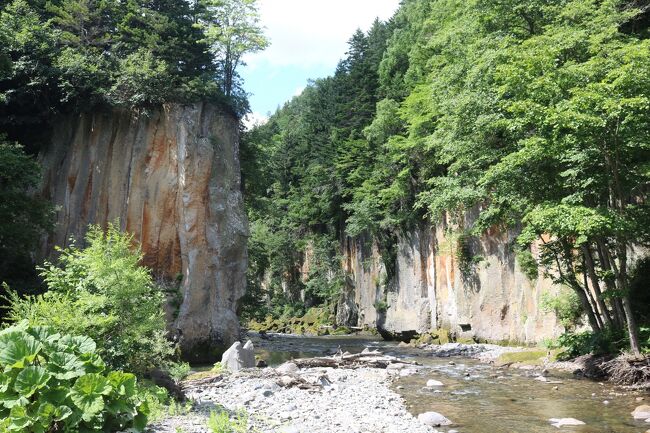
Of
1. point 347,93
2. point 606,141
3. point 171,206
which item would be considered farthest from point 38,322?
point 347,93

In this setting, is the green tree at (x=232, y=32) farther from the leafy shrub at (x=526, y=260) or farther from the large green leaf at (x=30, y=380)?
the large green leaf at (x=30, y=380)

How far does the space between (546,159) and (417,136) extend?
1535 centimetres

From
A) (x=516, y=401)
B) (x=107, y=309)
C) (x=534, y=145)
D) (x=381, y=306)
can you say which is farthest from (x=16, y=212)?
(x=381, y=306)

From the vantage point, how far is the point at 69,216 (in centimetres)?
2552

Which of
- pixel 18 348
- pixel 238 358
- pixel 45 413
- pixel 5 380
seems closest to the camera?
pixel 45 413

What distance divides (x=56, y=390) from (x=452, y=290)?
1049 inches

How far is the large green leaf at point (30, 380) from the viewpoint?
571cm

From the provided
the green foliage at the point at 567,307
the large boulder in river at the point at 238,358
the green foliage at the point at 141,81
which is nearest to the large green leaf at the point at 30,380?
the large boulder in river at the point at 238,358

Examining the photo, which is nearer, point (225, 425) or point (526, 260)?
point (225, 425)

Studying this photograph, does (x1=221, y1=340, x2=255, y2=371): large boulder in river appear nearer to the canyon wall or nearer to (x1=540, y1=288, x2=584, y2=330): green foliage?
(x1=540, y1=288, x2=584, y2=330): green foliage

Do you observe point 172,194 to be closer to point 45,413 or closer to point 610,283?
point 610,283

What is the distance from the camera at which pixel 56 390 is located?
5.87 meters

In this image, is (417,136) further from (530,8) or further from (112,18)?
(112,18)

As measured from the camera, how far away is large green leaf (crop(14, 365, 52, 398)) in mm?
5707
